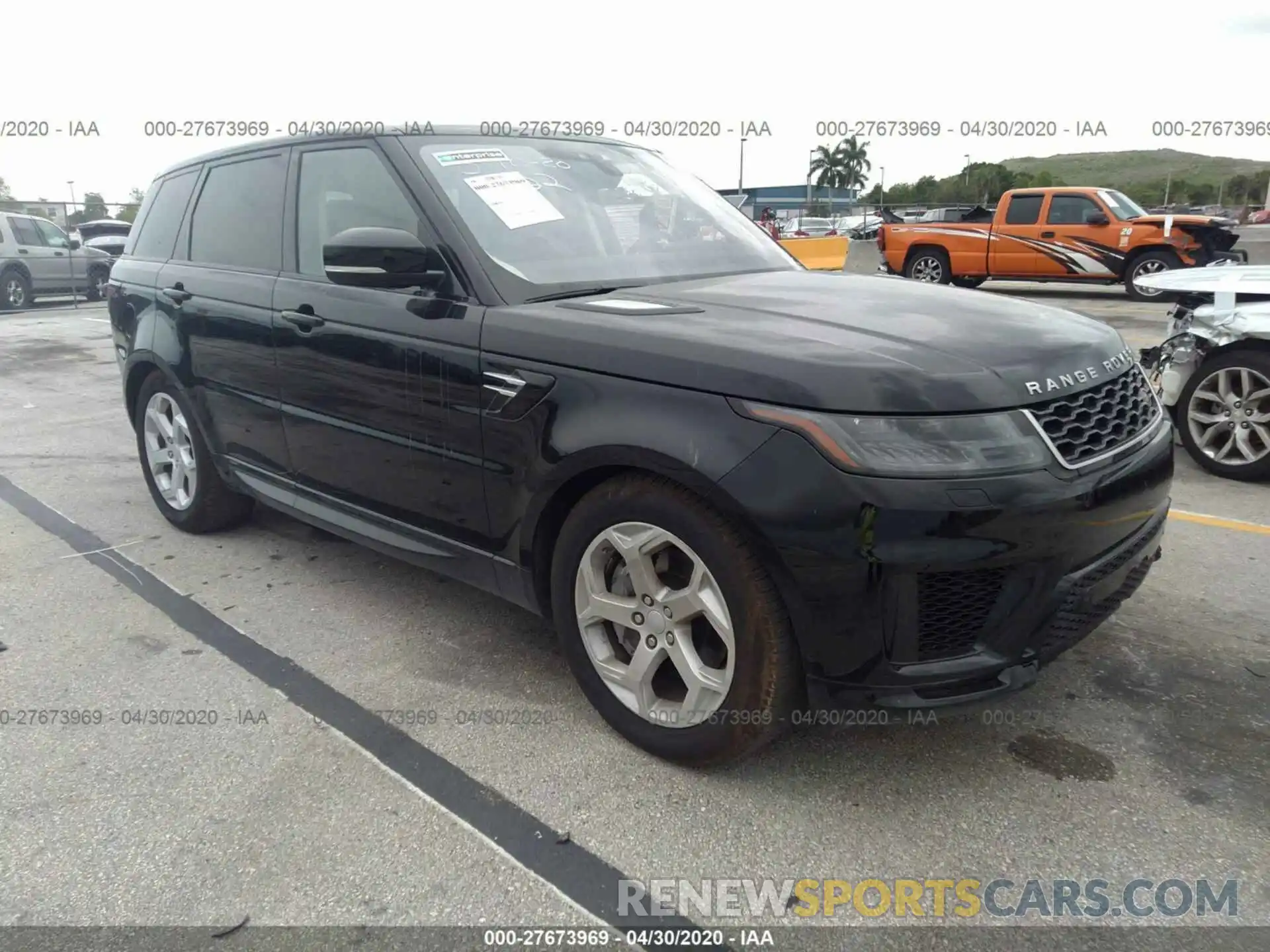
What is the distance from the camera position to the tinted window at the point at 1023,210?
15.1 meters

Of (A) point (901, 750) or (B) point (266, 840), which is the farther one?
(A) point (901, 750)

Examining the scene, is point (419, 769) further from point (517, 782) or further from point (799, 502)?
point (799, 502)

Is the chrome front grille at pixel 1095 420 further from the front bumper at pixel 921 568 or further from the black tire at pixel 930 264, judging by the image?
the black tire at pixel 930 264

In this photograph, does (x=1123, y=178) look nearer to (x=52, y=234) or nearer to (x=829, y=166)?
(x=829, y=166)

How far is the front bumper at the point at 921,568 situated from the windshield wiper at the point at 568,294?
987 mm

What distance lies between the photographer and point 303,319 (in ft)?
11.4

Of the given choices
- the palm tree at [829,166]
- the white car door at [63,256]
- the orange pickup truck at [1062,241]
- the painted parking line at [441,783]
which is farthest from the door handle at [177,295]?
the palm tree at [829,166]

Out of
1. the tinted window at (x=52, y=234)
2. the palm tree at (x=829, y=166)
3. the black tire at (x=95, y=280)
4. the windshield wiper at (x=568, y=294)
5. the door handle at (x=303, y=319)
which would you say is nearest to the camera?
the windshield wiper at (x=568, y=294)

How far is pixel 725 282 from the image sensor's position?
125 inches

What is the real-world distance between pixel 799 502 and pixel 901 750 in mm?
1010

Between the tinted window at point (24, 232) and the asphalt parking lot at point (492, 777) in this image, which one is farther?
the tinted window at point (24, 232)

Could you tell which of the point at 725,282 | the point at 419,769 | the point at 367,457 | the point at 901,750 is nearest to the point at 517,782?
the point at 419,769

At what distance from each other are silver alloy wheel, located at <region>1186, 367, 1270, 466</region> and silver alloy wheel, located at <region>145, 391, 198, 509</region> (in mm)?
5488

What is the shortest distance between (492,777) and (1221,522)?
394 centimetres
